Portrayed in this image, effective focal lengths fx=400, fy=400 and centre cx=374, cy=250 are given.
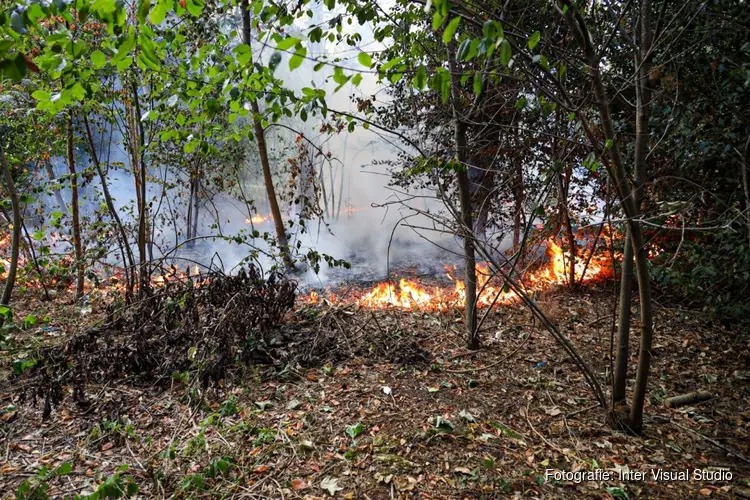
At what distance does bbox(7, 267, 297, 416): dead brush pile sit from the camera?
3188 millimetres

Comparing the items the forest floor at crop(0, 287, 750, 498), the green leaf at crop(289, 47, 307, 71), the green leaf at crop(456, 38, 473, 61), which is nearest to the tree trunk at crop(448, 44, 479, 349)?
the forest floor at crop(0, 287, 750, 498)

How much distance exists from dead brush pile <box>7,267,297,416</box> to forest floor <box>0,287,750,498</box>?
0.15 metres

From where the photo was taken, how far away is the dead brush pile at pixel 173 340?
3188 millimetres

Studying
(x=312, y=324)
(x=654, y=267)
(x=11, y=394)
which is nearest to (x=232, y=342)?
(x=312, y=324)

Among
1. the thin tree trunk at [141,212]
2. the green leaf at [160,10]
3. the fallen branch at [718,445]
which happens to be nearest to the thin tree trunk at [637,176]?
the fallen branch at [718,445]

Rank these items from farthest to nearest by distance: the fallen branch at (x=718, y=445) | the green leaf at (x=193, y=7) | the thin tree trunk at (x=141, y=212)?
the thin tree trunk at (x=141, y=212), the fallen branch at (x=718, y=445), the green leaf at (x=193, y=7)

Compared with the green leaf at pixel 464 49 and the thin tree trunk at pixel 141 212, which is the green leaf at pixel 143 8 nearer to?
the green leaf at pixel 464 49

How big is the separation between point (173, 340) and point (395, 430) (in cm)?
225

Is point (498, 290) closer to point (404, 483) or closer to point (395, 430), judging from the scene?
point (395, 430)

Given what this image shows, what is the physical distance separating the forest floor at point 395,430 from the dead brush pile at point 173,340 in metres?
0.15

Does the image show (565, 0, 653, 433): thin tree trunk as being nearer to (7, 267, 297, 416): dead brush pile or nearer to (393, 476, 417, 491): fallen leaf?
(393, 476, 417, 491): fallen leaf

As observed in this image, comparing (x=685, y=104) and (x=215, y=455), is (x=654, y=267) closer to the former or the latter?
(x=685, y=104)

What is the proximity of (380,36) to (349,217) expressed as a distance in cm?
1592

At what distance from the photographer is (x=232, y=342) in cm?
356
